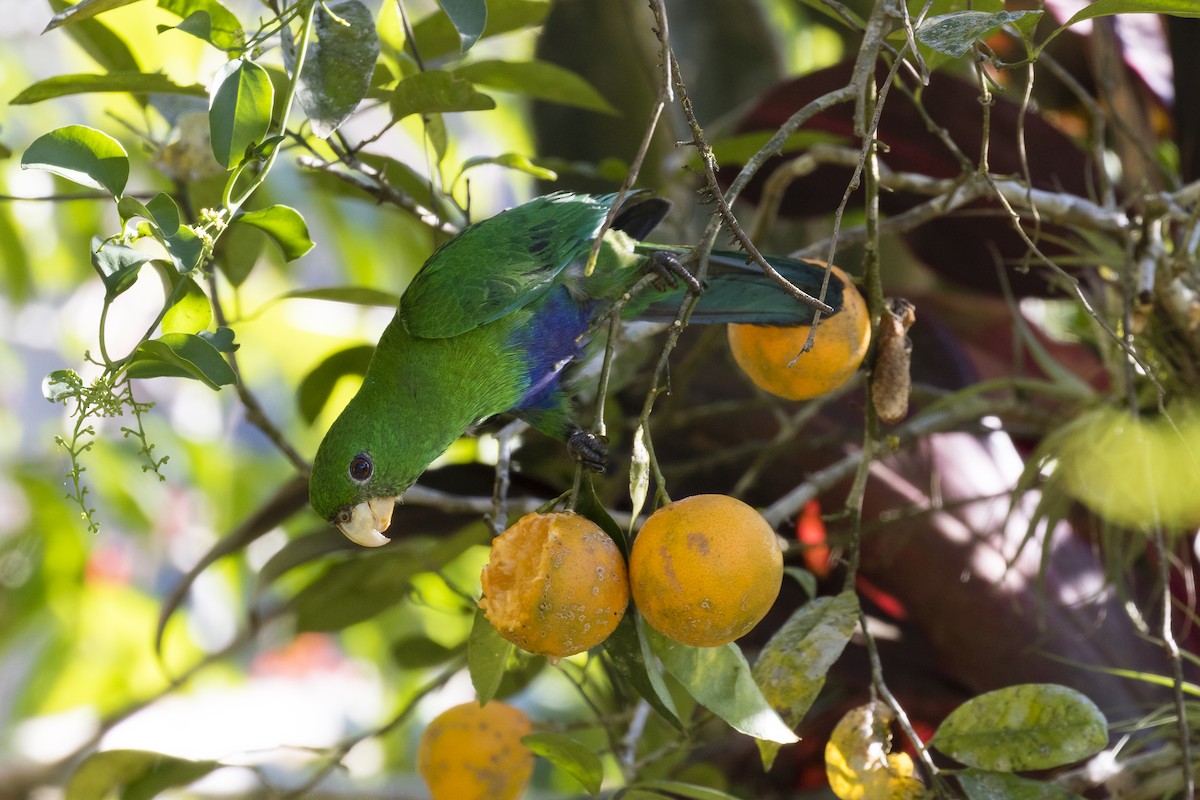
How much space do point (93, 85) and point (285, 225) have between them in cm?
40

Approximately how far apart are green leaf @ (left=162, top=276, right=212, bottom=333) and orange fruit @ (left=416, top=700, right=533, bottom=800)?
0.48m

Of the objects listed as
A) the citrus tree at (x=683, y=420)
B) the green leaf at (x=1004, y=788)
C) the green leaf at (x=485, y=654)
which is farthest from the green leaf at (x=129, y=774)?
the green leaf at (x=1004, y=788)

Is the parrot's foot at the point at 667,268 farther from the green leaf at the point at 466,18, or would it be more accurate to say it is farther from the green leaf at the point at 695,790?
the green leaf at the point at 695,790

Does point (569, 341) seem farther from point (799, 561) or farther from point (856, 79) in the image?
point (856, 79)

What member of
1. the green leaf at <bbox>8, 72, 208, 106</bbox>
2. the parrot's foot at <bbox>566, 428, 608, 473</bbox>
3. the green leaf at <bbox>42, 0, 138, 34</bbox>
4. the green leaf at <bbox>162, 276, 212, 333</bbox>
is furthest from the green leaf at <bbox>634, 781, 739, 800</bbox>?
the green leaf at <bbox>8, 72, 208, 106</bbox>

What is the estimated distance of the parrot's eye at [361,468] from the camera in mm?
1235

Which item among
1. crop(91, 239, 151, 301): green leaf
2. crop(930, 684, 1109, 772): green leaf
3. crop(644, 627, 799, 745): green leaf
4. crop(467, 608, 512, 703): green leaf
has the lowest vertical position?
crop(930, 684, 1109, 772): green leaf

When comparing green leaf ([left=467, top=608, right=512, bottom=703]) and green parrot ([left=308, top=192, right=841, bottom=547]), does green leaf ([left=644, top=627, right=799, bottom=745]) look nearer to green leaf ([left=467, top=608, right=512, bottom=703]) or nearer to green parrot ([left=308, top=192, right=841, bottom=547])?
green leaf ([left=467, top=608, right=512, bottom=703])

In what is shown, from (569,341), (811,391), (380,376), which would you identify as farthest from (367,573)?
(811,391)

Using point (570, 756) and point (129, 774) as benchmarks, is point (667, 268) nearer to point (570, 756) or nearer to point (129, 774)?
point (570, 756)

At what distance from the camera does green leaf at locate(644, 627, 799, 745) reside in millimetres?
759

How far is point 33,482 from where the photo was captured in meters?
2.25

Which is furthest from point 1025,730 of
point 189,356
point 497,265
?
point 497,265

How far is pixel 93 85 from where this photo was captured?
1.06 m
